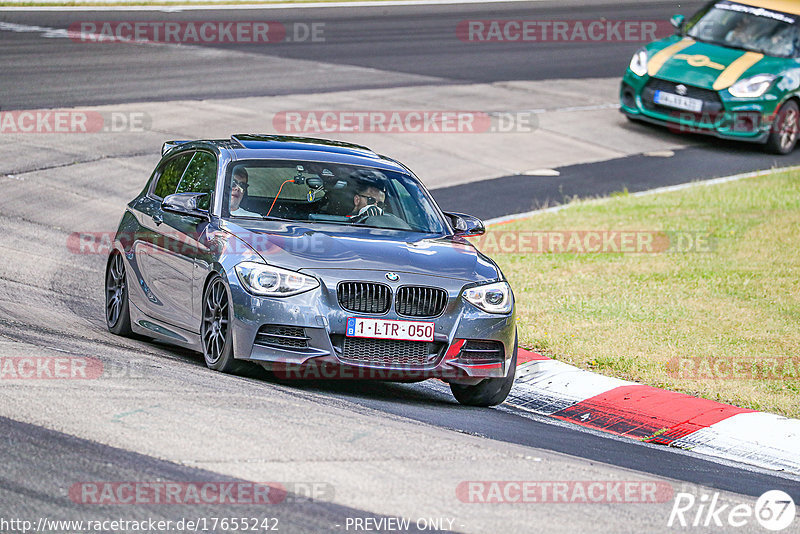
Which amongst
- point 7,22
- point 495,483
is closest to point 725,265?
point 495,483

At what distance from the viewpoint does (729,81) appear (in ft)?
65.8

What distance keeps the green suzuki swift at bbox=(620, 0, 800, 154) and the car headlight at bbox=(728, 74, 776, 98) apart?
15mm

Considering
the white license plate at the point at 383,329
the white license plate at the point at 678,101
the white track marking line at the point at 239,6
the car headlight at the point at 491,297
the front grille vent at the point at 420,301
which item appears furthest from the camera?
the white track marking line at the point at 239,6

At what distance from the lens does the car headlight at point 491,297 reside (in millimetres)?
8227

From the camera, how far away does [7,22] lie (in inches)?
1041

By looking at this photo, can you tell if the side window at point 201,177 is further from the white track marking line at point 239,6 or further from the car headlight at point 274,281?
the white track marking line at point 239,6

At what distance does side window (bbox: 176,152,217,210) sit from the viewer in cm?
917

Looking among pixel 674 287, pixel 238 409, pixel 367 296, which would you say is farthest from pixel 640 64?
pixel 238 409

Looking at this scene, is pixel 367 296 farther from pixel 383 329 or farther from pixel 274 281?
pixel 274 281

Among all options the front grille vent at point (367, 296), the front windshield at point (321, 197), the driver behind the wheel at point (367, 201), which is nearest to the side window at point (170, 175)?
the front windshield at point (321, 197)

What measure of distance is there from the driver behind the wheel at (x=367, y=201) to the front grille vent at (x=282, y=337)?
1.40m

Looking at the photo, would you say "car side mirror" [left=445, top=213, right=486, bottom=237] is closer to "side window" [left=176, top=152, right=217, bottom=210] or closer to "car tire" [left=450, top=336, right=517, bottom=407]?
"car tire" [left=450, top=336, right=517, bottom=407]

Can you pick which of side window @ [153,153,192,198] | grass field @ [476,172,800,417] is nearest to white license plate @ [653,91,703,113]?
grass field @ [476,172,800,417]

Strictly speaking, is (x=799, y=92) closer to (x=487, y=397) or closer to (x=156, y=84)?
(x=156, y=84)
